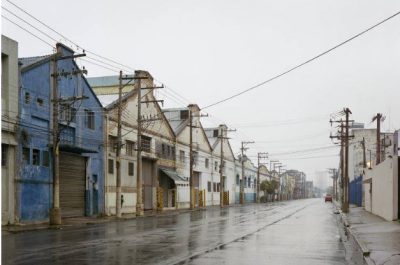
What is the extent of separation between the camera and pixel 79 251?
45.4 ft

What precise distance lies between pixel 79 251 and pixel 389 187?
20925mm

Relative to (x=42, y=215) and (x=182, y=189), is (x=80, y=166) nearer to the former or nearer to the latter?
(x=42, y=215)

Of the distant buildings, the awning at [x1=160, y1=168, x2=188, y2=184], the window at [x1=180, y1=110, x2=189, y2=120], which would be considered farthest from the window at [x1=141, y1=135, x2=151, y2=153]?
the window at [x1=180, y1=110, x2=189, y2=120]

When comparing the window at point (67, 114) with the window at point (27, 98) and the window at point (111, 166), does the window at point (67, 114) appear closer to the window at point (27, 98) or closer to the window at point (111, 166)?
the window at point (27, 98)

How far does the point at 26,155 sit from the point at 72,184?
669cm

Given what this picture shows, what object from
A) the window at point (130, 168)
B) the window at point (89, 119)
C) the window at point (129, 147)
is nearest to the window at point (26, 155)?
the window at point (89, 119)

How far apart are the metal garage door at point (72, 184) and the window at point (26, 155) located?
4406 millimetres

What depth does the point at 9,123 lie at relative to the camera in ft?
91.4

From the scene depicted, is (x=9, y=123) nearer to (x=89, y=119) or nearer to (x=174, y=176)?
(x=89, y=119)

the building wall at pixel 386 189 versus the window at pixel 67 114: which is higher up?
the window at pixel 67 114

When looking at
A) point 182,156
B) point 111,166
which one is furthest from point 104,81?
point 111,166

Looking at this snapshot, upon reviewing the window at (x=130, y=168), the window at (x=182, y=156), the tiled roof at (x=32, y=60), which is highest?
the tiled roof at (x=32, y=60)

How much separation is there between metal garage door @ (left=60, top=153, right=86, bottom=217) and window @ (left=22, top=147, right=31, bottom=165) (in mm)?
4406

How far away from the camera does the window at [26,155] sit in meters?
29.3
